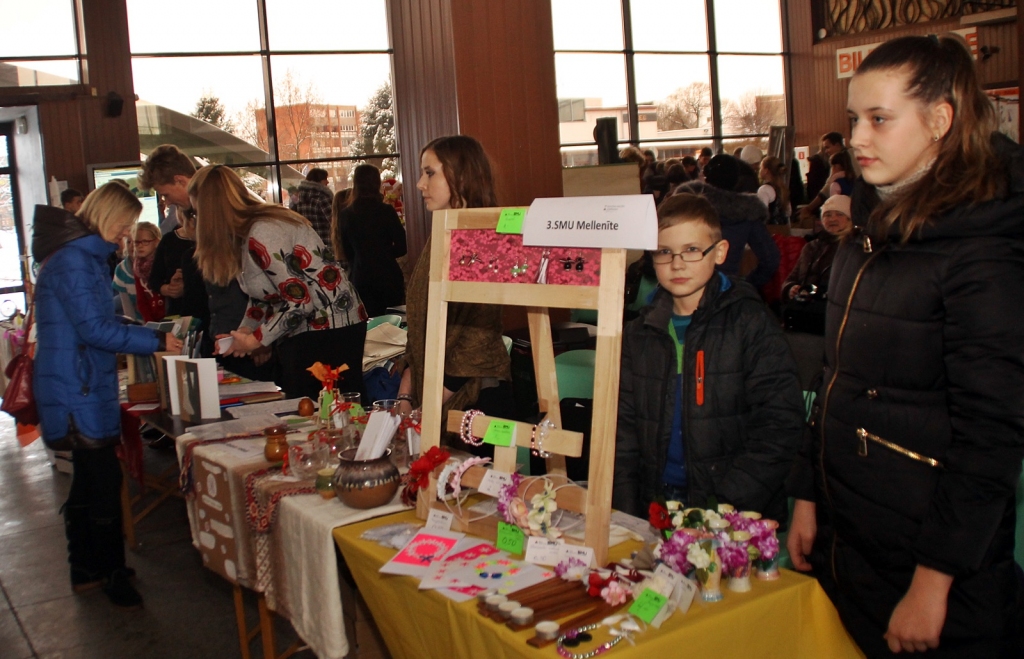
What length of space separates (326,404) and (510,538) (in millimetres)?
1068

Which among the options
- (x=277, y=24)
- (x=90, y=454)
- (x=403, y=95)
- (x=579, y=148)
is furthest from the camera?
(x=579, y=148)

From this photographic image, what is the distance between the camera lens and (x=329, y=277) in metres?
3.38

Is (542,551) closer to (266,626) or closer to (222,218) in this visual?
(266,626)

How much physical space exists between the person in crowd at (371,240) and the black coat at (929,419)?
4828mm

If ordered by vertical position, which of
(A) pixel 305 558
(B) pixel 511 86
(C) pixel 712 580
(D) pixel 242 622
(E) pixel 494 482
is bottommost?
(D) pixel 242 622

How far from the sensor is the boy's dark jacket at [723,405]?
1.90m

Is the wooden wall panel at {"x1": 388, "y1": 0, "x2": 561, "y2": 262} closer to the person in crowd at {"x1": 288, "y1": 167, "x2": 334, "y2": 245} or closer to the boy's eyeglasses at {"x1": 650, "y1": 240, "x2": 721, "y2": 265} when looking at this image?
the person in crowd at {"x1": 288, "y1": 167, "x2": 334, "y2": 245}

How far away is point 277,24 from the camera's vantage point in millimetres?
10664

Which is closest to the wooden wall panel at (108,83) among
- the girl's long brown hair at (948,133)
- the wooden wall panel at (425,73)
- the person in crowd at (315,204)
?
the person in crowd at (315,204)

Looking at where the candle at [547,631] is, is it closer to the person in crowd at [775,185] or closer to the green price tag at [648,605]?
the green price tag at [648,605]

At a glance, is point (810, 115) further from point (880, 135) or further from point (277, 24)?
point (880, 135)

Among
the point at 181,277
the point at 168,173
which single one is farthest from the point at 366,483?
the point at 181,277

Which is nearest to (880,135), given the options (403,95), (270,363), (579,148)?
(270,363)

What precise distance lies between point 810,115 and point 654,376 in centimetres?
1496
